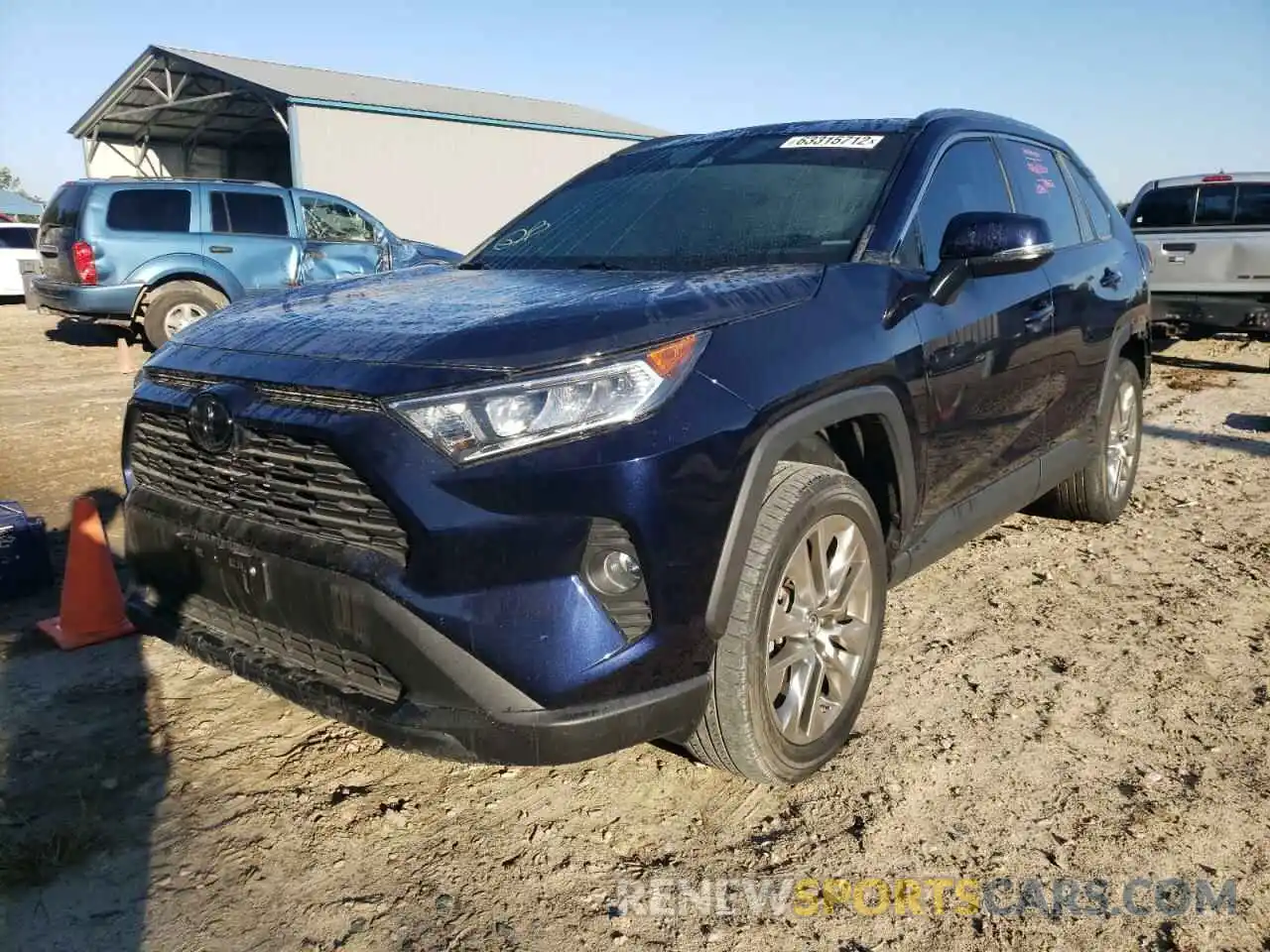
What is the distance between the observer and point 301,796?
2.56 metres

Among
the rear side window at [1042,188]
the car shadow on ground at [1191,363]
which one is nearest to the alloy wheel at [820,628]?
the rear side window at [1042,188]

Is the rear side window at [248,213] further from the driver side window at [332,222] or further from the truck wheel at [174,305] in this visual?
the truck wheel at [174,305]

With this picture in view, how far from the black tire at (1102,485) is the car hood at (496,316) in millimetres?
2432

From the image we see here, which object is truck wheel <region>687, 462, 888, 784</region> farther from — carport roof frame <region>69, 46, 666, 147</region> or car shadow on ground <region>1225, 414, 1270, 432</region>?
carport roof frame <region>69, 46, 666, 147</region>

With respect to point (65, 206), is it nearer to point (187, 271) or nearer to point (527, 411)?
point (187, 271)

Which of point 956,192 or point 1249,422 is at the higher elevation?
point 956,192

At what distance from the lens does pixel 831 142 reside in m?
3.31

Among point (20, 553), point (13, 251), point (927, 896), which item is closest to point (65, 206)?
point (20, 553)

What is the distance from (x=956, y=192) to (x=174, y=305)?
947cm

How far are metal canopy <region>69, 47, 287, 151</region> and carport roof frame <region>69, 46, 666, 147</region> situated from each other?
2cm

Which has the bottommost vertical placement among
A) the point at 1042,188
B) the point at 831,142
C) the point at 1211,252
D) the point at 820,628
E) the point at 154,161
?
the point at 820,628

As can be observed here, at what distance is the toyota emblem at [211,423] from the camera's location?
221cm

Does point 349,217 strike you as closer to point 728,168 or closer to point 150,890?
point 728,168

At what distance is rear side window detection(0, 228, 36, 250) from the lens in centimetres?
1781
